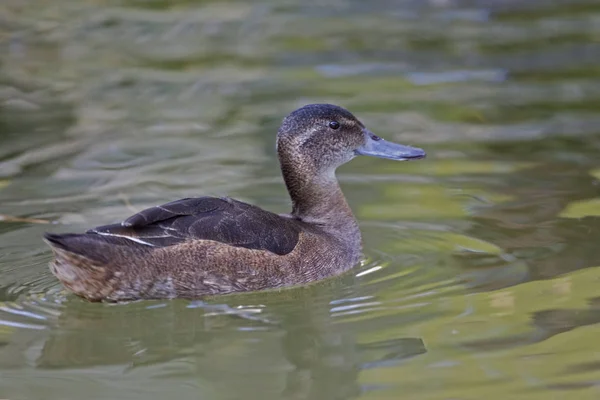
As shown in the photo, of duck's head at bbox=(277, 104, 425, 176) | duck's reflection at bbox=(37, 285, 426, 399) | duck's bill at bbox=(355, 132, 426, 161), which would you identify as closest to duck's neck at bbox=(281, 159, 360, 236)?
duck's head at bbox=(277, 104, 425, 176)

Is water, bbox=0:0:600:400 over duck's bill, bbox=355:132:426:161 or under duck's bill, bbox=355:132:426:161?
under

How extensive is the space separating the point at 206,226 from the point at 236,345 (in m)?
0.90

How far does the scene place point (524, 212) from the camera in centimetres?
821

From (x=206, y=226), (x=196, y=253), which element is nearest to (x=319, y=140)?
(x=206, y=226)

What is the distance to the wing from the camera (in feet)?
21.5

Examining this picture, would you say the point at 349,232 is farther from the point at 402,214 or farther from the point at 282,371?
the point at 282,371

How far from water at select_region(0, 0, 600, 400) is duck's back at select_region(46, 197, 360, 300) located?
4.6 inches

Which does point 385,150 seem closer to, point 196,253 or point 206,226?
point 206,226

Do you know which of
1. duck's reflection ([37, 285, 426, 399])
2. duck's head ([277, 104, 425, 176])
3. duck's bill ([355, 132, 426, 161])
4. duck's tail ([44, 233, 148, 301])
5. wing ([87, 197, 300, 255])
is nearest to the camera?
duck's reflection ([37, 285, 426, 399])

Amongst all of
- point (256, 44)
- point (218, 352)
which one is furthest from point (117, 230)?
point (256, 44)

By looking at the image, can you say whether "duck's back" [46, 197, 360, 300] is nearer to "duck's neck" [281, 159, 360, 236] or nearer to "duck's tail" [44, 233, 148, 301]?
"duck's tail" [44, 233, 148, 301]

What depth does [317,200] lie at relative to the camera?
761 centimetres

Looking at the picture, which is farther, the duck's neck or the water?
the duck's neck

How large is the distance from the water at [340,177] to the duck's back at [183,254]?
4.6 inches
